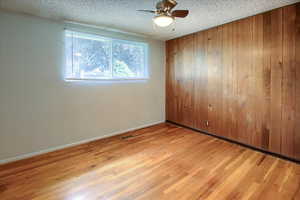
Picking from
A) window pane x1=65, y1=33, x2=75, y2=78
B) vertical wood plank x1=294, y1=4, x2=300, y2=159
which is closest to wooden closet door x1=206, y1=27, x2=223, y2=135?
vertical wood plank x1=294, y1=4, x2=300, y2=159

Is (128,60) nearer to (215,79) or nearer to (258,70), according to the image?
(215,79)

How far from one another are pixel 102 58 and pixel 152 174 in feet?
7.79

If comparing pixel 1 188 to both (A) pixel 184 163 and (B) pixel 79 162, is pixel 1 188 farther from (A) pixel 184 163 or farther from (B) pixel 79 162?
(A) pixel 184 163

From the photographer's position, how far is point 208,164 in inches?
90.7

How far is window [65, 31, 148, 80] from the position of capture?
2.90m

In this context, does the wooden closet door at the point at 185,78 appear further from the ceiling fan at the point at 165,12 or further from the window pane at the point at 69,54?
the window pane at the point at 69,54

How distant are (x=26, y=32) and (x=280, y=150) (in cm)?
429

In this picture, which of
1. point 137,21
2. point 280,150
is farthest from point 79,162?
point 280,150

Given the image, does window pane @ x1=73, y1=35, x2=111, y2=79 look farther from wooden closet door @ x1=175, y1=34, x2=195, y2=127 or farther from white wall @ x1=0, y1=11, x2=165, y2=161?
wooden closet door @ x1=175, y1=34, x2=195, y2=127

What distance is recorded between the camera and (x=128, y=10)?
2.40 meters

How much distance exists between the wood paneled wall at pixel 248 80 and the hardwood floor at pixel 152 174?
1.38 feet

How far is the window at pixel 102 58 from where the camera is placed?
2896mm

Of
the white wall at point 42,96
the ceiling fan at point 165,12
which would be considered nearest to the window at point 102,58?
the white wall at point 42,96

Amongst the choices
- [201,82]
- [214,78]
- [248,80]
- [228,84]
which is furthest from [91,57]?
[248,80]
